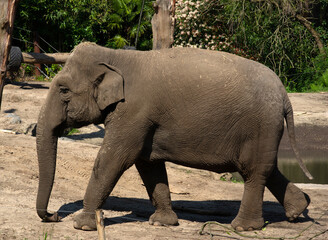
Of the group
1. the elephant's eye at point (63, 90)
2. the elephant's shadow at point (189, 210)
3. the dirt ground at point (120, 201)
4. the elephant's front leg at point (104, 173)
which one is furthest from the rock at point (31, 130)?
the elephant's front leg at point (104, 173)

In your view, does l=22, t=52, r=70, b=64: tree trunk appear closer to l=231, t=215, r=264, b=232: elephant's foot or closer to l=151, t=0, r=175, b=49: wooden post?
l=151, t=0, r=175, b=49: wooden post

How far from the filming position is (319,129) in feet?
52.0

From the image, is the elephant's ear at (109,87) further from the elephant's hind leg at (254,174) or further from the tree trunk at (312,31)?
the tree trunk at (312,31)

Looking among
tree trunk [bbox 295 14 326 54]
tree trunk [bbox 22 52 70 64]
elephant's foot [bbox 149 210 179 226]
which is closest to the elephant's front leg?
elephant's foot [bbox 149 210 179 226]

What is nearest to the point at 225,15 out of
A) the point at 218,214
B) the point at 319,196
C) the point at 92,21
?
the point at 92,21

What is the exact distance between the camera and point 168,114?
6699mm

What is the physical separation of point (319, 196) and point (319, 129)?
667cm

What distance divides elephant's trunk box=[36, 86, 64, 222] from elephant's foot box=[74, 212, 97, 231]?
0.30 m

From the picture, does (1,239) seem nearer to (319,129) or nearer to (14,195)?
(14,195)

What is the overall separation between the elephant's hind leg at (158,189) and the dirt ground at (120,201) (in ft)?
0.52

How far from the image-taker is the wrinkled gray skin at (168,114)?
261 inches

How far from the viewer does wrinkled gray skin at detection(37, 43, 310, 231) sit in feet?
21.8

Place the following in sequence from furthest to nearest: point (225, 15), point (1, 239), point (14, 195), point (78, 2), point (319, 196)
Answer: point (78, 2)
point (225, 15)
point (319, 196)
point (14, 195)
point (1, 239)

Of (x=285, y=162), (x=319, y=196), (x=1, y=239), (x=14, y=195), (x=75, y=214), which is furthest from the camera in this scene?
Result: (x=285, y=162)
